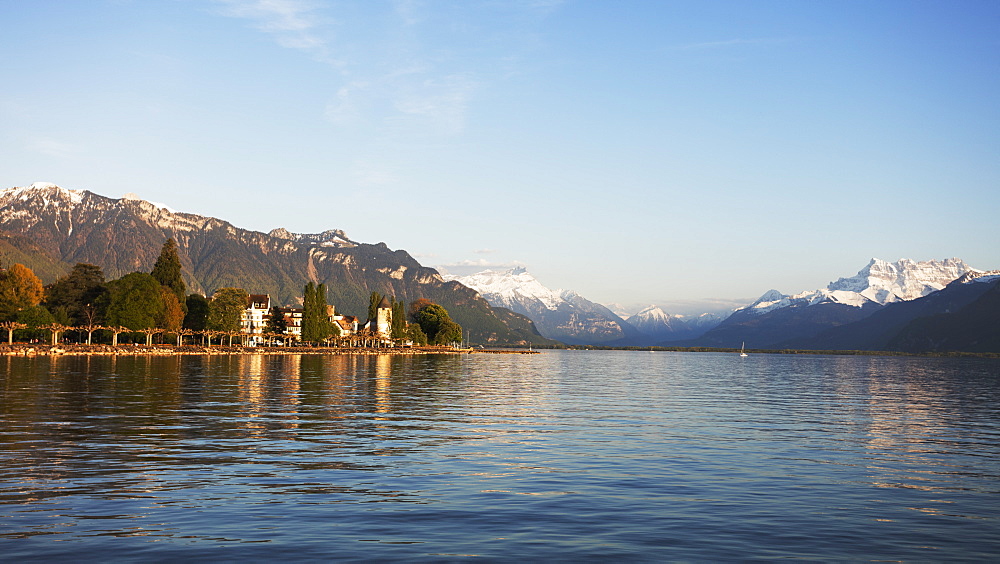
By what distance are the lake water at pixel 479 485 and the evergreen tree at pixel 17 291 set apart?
14793 centimetres

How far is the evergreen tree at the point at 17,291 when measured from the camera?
18212 centimetres

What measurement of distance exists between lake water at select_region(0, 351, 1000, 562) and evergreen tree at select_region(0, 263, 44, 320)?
148 m

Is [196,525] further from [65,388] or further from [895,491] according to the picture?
[65,388]

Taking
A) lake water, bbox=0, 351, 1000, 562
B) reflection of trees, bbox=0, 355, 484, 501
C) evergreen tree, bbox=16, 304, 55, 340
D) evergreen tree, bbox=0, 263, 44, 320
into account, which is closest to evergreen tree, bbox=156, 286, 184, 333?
evergreen tree, bbox=16, 304, 55, 340

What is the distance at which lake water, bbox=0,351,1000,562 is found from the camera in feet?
63.9

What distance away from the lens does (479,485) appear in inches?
1093

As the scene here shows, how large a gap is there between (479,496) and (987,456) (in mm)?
28856

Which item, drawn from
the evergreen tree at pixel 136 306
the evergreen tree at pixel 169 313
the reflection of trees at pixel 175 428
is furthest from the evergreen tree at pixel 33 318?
the reflection of trees at pixel 175 428

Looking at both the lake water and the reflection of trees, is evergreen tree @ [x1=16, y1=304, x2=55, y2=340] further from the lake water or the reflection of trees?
the lake water

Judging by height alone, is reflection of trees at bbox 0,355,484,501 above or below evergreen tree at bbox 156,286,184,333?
below

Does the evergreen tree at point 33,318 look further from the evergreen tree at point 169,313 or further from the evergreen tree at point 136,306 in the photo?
the evergreen tree at point 169,313

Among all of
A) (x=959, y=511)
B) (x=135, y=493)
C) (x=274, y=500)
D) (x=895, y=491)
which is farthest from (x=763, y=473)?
(x=135, y=493)

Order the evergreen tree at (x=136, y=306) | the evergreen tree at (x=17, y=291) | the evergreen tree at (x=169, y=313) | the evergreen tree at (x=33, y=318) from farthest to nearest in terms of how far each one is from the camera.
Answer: the evergreen tree at (x=169, y=313)
the evergreen tree at (x=17, y=291)
the evergreen tree at (x=136, y=306)
the evergreen tree at (x=33, y=318)

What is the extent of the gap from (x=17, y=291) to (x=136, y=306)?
33339 millimetres
